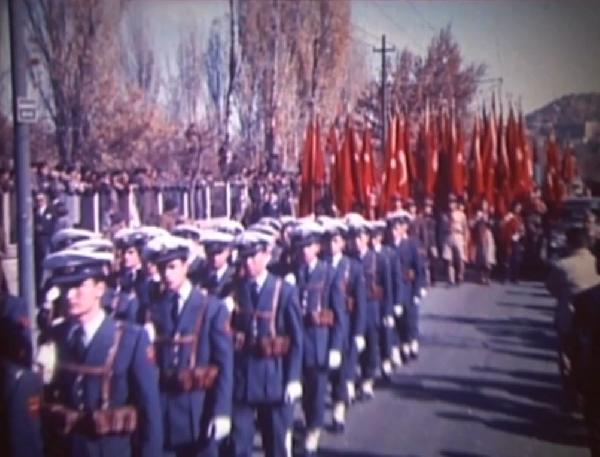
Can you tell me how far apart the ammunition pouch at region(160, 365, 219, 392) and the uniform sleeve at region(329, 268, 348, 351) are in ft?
1.42

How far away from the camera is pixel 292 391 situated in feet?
9.77

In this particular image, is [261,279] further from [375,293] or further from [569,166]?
[569,166]

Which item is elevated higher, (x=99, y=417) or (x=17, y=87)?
(x=17, y=87)

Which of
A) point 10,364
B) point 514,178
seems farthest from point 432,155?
point 10,364

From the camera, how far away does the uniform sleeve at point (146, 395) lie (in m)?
2.73

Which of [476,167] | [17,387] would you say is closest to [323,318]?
[476,167]

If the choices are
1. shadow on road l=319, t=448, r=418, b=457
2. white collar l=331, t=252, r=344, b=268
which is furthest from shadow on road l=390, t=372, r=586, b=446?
white collar l=331, t=252, r=344, b=268

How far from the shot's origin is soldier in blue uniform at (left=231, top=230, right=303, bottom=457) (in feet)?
9.66

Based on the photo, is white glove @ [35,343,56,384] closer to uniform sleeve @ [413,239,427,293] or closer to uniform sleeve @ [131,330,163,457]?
uniform sleeve @ [131,330,163,457]

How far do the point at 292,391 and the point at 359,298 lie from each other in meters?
0.40

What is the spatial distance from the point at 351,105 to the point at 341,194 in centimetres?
29

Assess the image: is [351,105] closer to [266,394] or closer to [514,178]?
[514,178]

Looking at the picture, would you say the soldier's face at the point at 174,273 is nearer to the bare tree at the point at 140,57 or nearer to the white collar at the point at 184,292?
the white collar at the point at 184,292

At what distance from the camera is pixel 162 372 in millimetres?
2877
